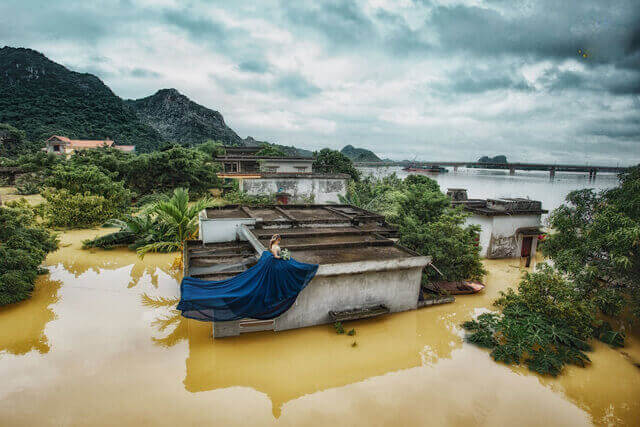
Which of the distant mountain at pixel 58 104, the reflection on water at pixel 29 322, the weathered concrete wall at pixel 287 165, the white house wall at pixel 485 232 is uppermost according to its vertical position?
the distant mountain at pixel 58 104

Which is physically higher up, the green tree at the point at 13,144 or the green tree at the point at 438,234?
the green tree at the point at 13,144

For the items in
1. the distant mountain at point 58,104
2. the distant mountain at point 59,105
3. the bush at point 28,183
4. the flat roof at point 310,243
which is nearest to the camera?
the flat roof at point 310,243

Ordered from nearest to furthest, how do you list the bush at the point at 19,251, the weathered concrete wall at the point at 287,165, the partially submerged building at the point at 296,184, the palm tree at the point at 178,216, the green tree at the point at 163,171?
the bush at the point at 19,251 < the palm tree at the point at 178,216 < the partially submerged building at the point at 296,184 < the green tree at the point at 163,171 < the weathered concrete wall at the point at 287,165

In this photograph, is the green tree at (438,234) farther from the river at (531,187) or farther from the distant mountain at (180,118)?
the distant mountain at (180,118)

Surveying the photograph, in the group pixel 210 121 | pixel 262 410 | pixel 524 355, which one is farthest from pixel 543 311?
pixel 210 121

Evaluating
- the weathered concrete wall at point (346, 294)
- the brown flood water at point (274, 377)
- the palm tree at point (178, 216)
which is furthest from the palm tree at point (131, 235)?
the weathered concrete wall at point (346, 294)

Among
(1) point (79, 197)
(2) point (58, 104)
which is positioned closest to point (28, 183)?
(1) point (79, 197)

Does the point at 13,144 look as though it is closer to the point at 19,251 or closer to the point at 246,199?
the point at 246,199
